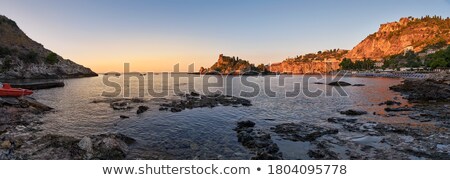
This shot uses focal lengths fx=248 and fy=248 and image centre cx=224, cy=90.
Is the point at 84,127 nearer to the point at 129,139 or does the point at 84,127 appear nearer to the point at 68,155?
the point at 129,139

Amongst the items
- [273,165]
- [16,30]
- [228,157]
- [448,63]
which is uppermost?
[16,30]

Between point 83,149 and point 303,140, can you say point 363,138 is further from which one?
point 83,149

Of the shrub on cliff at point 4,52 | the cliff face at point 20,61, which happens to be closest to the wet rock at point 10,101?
the cliff face at point 20,61

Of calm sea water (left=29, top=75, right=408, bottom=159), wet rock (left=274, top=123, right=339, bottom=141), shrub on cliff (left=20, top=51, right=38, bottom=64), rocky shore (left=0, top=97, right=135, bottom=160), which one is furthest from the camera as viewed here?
shrub on cliff (left=20, top=51, right=38, bottom=64)

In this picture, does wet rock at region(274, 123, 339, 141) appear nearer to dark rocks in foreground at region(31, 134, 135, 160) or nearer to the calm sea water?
the calm sea water

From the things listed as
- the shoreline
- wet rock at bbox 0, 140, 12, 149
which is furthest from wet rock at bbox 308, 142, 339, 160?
wet rock at bbox 0, 140, 12, 149

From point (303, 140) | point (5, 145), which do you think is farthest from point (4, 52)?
point (303, 140)

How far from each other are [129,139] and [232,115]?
Answer: 14.9 m

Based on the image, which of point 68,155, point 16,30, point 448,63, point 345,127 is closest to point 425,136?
point 345,127

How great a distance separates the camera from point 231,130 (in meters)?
23.1

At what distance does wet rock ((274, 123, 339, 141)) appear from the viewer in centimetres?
1989

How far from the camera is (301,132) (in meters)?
21.5

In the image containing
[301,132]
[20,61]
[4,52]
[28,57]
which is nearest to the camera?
[301,132]

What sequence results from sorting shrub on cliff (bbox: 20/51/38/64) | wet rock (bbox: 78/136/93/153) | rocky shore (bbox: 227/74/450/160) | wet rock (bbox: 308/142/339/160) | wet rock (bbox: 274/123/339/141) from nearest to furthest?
wet rock (bbox: 308/142/339/160)
wet rock (bbox: 78/136/93/153)
rocky shore (bbox: 227/74/450/160)
wet rock (bbox: 274/123/339/141)
shrub on cliff (bbox: 20/51/38/64)
